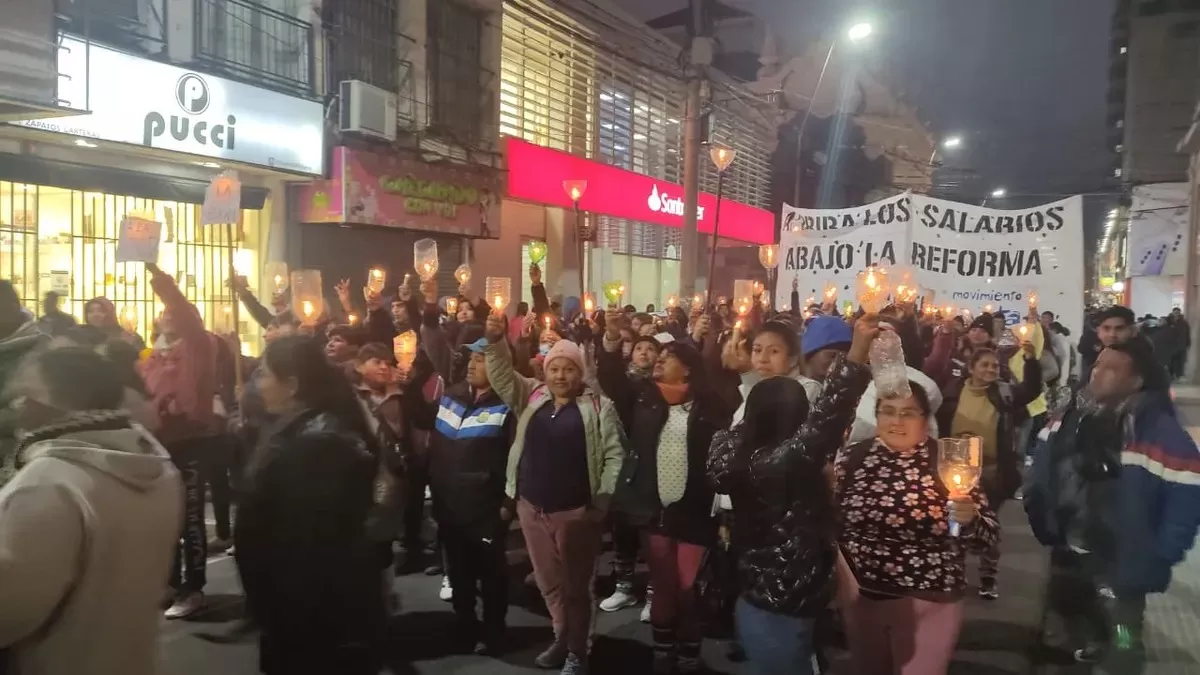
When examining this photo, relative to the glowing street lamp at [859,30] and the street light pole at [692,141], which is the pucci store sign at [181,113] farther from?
the glowing street lamp at [859,30]

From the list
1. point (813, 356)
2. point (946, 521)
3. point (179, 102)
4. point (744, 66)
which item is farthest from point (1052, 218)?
point (744, 66)

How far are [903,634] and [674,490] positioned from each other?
1681 millimetres

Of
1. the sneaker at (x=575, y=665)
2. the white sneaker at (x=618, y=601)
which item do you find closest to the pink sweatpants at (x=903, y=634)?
the sneaker at (x=575, y=665)

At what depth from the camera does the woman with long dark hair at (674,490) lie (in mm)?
5113

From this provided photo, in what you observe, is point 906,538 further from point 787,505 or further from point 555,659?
point 555,659

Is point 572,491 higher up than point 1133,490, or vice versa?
point 1133,490

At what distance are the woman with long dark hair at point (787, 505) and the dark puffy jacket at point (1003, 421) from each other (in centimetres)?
270

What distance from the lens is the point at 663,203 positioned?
22297 mm

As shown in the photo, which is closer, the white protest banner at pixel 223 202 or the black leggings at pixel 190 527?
the black leggings at pixel 190 527

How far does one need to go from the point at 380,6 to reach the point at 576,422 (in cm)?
1163

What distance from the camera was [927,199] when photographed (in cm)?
1064

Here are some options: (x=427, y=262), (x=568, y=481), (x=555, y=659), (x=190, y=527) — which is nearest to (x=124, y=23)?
(x=427, y=262)

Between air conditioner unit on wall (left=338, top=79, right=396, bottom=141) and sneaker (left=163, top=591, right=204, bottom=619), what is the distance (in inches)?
341

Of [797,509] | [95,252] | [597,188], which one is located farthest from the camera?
[597,188]
